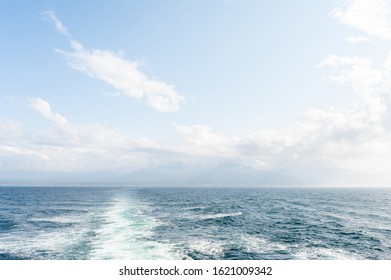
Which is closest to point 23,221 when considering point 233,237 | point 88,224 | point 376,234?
point 88,224

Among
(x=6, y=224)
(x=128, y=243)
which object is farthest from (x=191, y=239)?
(x=6, y=224)

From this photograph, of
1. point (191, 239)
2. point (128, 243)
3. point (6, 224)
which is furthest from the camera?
point (6, 224)

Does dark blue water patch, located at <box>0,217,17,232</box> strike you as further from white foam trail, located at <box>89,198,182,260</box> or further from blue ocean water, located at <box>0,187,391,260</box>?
white foam trail, located at <box>89,198,182,260</box>

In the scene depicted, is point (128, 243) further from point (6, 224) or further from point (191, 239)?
point (6, 224)

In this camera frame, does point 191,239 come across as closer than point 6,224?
Yes

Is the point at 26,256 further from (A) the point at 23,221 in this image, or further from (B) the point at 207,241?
(A) the point at 23,221

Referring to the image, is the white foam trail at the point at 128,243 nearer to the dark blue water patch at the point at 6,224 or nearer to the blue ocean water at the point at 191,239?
the blue ocean water at the point at 191,239

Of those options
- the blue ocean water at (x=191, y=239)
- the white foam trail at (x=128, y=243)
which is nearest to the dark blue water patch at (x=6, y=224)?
the blue ocean water at (x=191, y=239)

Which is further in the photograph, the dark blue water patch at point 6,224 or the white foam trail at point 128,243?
the dark blue water patch at point 6,224

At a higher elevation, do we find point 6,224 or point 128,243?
point 128,243

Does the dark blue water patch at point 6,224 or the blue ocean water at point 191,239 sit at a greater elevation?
the blue ocean water at point 191,239

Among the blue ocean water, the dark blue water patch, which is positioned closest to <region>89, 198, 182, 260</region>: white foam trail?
the blue ocean water

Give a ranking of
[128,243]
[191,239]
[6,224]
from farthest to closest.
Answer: [6,224] < [191,239] < [128,243]
